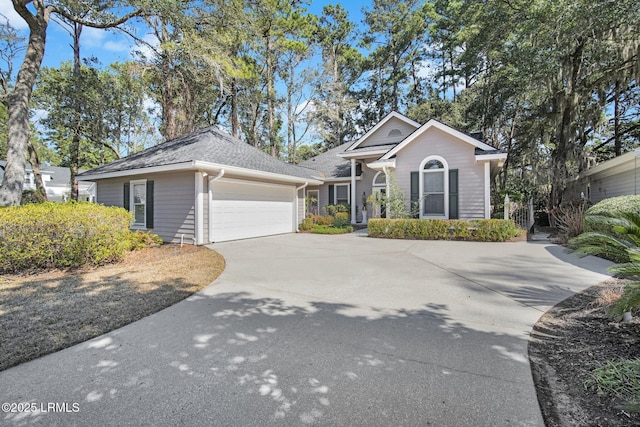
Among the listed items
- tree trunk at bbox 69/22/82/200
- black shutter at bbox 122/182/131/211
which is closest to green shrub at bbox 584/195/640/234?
black shutter at bbox 122/182/131/211

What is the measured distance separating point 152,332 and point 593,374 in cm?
408

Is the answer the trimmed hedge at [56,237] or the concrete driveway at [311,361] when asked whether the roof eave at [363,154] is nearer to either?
the concrete driveway at [311,361]

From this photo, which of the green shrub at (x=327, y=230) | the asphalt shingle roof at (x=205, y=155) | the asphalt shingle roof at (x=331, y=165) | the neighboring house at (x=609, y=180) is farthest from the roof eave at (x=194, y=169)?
the neighboring house at (x=609, y=180)

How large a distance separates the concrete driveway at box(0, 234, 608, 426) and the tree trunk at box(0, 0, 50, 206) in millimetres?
7687

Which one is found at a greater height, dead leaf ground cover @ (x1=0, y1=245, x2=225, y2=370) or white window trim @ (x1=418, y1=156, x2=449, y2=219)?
white window trim @ (x1=418, y1=156, x2=449, y2=219)

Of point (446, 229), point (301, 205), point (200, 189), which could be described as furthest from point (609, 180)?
point (200, 189)

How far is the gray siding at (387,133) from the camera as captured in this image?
52.0 ft

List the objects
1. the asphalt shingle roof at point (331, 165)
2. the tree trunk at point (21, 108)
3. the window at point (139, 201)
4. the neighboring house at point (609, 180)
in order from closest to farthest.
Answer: the tree trunk at point (21, 108) < the neighboring house at point (609, 180) < the window at point (139, 201) < the asphalt shingle roof at point (331, 165)

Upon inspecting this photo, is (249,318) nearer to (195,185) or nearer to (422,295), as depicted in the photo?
(422,295)

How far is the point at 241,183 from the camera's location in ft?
35.8

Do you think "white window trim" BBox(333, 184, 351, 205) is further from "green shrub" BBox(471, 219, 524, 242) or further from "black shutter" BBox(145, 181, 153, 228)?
"black shutter" BBox(145, 181, 153, 228)

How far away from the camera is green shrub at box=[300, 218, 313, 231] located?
14.0m

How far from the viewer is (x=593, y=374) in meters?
2.28

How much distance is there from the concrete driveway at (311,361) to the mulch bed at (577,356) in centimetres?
12
